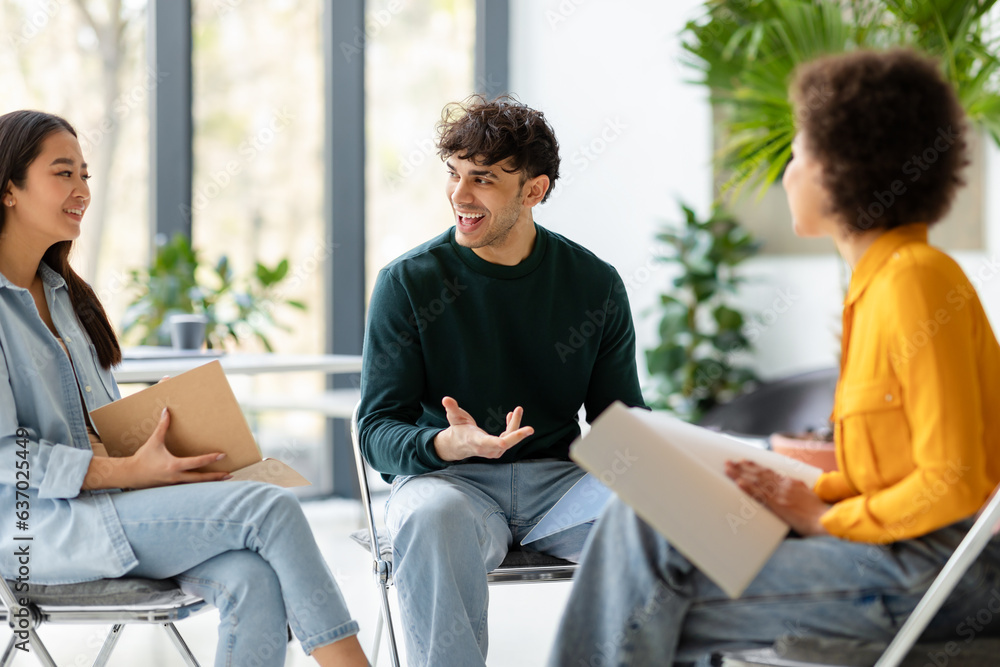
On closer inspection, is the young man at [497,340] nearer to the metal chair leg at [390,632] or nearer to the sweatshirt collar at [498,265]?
the sweatshirt collar at [498,265]

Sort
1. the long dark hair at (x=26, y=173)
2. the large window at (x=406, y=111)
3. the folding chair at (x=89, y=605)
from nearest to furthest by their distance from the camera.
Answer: the folding chair at (x=89, y=605) → the long dark hair at (x=26, y=173) → the large window at (x=406, y=111)

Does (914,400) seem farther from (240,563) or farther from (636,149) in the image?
(636,149)

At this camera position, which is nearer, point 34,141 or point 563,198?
point 34,141

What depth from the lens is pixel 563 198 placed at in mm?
4812

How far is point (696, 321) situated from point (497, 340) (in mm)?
Answer: 2576

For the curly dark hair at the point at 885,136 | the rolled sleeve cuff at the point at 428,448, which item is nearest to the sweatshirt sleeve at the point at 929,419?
the curly dark hair at the point at 885,136

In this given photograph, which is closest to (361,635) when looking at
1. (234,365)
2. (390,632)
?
(234,365)

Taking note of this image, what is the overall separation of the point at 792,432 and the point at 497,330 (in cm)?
213

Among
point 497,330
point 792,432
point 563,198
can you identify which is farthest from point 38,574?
point 563,198

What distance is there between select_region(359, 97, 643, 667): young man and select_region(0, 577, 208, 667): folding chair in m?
0.41

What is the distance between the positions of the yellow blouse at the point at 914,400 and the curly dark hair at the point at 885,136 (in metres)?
0.05

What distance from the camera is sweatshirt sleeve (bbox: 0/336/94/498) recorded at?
4.87 feet

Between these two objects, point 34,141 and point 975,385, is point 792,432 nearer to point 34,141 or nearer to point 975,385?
point 975,385

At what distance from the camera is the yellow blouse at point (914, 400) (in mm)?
1104
